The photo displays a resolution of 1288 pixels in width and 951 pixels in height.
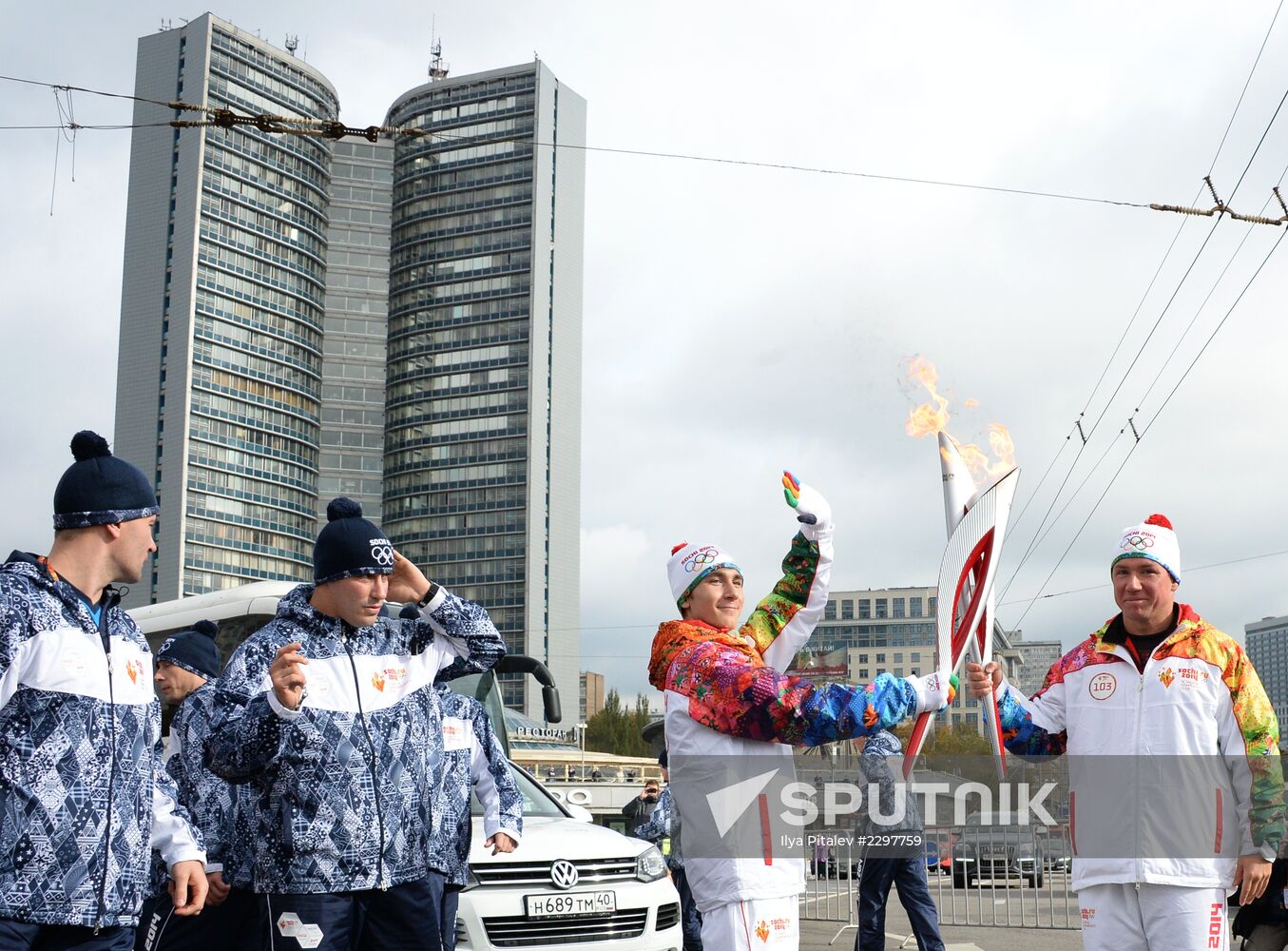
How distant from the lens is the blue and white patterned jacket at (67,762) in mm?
2875

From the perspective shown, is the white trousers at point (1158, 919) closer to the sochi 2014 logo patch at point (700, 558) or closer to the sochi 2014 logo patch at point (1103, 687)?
the sochi 2014 logo patch at point (1103, 687)

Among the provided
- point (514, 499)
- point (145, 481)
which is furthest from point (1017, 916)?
point (514, 499)

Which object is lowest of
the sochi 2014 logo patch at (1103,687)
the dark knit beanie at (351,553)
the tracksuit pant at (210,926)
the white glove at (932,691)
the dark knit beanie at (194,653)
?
the tracksuit pant at (210,926)

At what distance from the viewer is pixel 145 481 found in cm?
325

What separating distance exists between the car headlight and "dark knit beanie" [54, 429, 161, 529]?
13.9 ft

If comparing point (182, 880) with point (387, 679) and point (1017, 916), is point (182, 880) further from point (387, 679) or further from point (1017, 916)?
point (1017, 916)

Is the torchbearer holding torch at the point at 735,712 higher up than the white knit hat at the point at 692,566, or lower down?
lower down

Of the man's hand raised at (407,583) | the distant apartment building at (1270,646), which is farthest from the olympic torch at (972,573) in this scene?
the distant apartment building at (1270,646)

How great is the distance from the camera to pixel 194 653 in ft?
17.7

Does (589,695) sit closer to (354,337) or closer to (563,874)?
(354,337)

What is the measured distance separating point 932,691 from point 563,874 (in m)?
3.64

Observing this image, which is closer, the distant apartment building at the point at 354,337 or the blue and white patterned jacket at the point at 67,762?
the blue and white patterned jacket at the point at 67,762

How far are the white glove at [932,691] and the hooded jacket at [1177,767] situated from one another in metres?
1.09

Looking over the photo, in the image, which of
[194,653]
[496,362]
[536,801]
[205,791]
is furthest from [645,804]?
[496,362]
